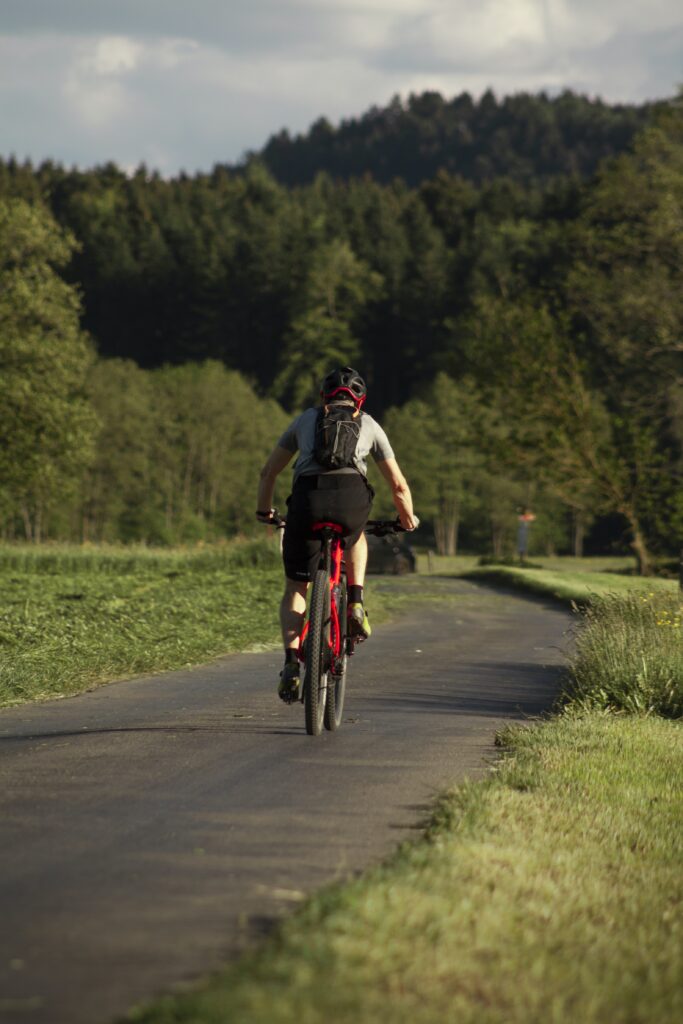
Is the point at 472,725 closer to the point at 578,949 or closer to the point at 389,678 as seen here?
the point at 389,678

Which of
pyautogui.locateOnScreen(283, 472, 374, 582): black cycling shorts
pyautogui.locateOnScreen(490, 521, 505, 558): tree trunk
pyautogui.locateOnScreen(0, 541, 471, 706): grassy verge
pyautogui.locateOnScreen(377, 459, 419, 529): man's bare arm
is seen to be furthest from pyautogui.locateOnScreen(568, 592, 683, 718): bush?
pyautogui.locateOnScreen(490, 521, 505, 558): tree trunk

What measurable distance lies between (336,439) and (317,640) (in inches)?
48.1

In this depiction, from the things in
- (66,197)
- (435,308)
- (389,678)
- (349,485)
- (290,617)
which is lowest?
(389,678)

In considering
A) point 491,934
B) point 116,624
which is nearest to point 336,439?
point 491,934

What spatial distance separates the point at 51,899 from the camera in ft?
16.4

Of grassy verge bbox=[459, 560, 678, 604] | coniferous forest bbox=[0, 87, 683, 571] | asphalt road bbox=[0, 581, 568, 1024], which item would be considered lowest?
asphalt road bbox=[0, 581, 568, 1024]

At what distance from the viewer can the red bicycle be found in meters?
8.74

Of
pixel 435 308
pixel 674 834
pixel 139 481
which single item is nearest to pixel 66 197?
pixel 435 308

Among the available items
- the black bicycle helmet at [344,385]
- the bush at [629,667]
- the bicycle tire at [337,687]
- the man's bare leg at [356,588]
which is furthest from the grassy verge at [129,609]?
the bush at [629,667]

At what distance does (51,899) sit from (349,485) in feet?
13.6

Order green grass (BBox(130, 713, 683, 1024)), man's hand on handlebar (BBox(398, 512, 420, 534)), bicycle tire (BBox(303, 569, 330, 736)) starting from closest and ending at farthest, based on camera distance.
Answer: green grass (BBox(130, 713, 683, 1024))
bicycle tire (BBox(303, 569, 330, 736))
man's hand on handlebar (BBox(398, 512, 420, 534))

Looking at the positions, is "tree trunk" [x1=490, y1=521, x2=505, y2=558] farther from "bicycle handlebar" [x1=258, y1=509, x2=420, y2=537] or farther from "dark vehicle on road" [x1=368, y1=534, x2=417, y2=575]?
"bicycle handlebar" [x1=258, y1=509, x2=420, y2=537]

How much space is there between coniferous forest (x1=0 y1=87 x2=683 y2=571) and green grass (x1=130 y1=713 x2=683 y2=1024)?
111 feet

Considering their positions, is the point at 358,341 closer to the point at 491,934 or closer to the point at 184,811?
the point at 184,811
